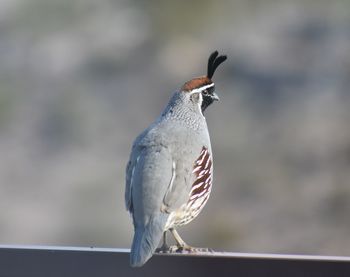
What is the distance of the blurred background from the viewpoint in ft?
29.9

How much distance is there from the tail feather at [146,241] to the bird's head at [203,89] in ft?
3.12

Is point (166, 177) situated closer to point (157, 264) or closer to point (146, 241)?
point (146, 241)

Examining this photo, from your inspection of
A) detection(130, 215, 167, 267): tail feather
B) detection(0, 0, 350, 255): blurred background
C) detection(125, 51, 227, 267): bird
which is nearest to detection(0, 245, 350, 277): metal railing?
detection(130, 215, 167, 267): tail feather

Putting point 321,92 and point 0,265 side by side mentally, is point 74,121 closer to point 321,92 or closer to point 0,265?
point 321,92

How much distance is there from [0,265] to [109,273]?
0.29 metres

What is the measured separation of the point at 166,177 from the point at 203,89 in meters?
0.86

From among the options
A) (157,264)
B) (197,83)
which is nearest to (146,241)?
(157,264)

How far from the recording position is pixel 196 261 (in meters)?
3.11

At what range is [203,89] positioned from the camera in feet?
15.7

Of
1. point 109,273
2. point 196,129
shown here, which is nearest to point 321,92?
point 196,129

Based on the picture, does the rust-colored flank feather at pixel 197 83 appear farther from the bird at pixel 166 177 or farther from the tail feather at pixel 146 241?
the tail feather at pixel 146 241

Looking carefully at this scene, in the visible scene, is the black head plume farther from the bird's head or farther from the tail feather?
the tail feather

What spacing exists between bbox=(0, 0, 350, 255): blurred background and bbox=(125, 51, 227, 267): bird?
4.18 meters

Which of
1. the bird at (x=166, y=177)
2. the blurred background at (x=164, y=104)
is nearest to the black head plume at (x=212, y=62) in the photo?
the bird at (x=166, y=177)
